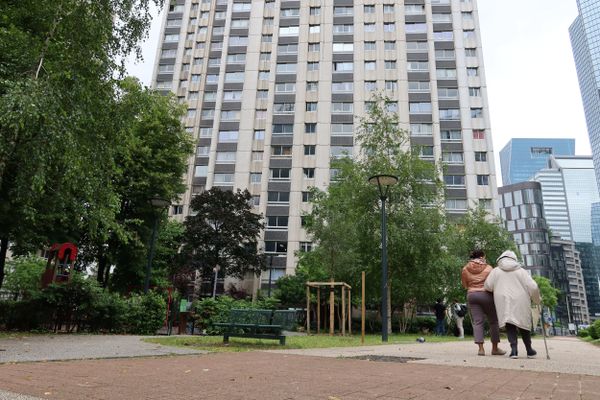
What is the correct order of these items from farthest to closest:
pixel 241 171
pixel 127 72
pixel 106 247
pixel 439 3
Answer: pixel 439 3 → pixel 241 171 → pixel 106 247 → pixel 127 72

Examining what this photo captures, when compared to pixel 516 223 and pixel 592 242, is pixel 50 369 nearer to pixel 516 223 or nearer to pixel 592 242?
pixel 516 223

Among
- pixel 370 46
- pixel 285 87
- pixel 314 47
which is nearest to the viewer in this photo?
pixel 285 87

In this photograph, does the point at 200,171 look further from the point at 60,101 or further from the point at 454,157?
the point at 60,101

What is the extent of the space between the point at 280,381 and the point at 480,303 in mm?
4959

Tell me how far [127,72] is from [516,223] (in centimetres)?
11623

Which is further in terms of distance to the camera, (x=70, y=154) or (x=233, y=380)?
(x=70, y=154)

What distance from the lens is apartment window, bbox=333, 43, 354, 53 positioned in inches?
1992

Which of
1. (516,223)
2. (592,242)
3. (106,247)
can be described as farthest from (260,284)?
(592,242)

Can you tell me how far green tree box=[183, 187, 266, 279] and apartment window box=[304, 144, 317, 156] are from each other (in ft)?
43.7

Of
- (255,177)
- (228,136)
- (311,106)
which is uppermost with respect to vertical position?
(311,106)

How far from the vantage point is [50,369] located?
4.96 meters

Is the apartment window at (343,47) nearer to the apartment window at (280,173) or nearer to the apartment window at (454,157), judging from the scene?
the apartment window at (280,173)

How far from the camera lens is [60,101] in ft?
34.5

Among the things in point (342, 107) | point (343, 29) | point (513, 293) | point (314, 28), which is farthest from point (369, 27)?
point (513, 293)
